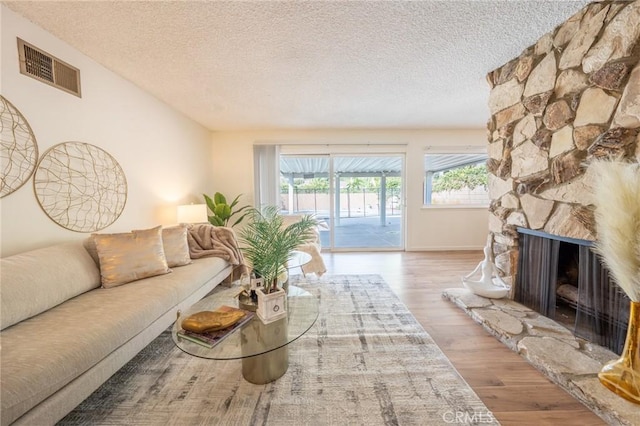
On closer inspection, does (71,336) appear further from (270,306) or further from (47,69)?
(47,69)

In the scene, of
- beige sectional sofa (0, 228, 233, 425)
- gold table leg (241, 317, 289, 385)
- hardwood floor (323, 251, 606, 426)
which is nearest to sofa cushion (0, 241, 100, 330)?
beige sectional sofa (0, 228, 233, 425)

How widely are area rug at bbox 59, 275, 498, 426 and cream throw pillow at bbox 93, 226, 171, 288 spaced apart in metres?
0.55

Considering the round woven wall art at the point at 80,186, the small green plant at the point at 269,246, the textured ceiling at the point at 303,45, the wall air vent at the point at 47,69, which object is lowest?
the small green plant at the point at 269,246

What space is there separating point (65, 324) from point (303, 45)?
7.92ft

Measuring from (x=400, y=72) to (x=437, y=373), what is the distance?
2.61 meters

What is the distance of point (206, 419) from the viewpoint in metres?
1.30

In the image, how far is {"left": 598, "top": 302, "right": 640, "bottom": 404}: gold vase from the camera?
52.0 inches

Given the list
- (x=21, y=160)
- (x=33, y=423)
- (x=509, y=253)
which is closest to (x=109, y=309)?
(x=33, y=423)

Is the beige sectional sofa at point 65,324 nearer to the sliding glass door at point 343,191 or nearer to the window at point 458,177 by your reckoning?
the sliding glass door at point 343,191

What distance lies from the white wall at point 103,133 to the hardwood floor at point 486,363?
122 inches

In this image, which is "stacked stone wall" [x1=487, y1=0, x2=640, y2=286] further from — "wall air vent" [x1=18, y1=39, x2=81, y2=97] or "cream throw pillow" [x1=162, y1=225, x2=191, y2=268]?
"wall air vent" [x1=18, y1=39, x2=81, y2=97]

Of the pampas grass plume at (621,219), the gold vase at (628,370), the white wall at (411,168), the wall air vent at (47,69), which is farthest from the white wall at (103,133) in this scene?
the gold vase at (628,370)

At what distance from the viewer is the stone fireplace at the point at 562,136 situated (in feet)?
5.06

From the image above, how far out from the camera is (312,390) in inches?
58.0
